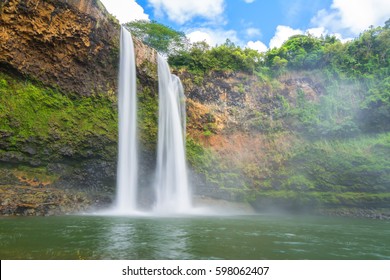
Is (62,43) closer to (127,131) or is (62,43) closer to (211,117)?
(127,131)

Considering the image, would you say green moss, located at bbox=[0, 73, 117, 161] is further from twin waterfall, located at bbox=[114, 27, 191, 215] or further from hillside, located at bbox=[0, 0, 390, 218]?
twin waterfall, located at bbox=[114, 27, 191, 215]

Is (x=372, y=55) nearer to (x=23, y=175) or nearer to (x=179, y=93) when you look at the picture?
(x=179, y=93)

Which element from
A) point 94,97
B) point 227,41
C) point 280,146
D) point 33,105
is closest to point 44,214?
point 33,105

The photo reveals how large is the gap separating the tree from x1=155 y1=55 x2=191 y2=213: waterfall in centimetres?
1098

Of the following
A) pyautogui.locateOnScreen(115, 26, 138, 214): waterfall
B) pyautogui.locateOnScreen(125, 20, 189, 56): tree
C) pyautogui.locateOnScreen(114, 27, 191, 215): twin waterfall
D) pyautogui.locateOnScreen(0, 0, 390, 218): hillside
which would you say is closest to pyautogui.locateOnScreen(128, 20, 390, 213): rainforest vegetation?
pyautogui.locateOnScreen(0, 0, 390, 218): hillside

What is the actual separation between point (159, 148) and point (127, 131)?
2237 millimetres

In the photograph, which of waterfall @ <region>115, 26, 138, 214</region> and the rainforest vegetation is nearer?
waterfall @ <region>115, 26, 138, 214</region>

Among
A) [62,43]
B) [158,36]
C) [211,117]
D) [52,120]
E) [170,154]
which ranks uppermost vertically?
[158,36]

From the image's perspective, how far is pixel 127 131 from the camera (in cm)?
1719

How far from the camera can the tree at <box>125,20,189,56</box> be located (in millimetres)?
29891

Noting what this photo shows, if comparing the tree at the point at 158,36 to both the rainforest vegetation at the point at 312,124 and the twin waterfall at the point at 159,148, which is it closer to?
the rainforest vegetation at the point at 312,124

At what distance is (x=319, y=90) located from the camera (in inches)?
939

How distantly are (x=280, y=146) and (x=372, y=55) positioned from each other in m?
10.7

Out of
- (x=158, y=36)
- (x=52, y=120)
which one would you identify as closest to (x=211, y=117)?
(x=52, y=120)
